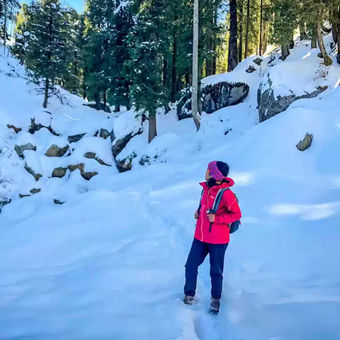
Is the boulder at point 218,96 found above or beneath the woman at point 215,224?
above

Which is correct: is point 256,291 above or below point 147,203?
below

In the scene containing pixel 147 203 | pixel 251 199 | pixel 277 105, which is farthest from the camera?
pixel 277 105

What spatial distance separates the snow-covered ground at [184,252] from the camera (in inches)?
146

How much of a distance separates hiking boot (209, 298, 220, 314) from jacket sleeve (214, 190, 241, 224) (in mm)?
990

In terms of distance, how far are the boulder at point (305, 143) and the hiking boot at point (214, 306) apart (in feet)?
21.9

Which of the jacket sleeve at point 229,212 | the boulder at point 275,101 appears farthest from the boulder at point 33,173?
the jacket sleeve at point 229,212

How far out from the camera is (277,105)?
14.2 m

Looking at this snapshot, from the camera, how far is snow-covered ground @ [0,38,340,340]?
146 inches

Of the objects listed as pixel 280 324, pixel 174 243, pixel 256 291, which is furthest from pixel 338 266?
pixel 174 243

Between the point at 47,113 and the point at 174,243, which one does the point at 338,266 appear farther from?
the point at 47,113

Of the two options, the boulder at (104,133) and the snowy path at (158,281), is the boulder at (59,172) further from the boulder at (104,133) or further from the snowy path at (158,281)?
the snowy path at (158,281)

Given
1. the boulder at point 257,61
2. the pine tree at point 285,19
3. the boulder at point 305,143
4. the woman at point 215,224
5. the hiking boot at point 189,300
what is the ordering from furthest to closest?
the boulder at point 257,61 < the pine tree at point 285,19 < the boulder at point 305,143 < the hiking boot at point 189,300 < the woman at point 215,224

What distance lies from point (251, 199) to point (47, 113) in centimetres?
2161

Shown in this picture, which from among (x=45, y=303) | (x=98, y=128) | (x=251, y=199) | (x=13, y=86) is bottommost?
(x=45, y=303)
